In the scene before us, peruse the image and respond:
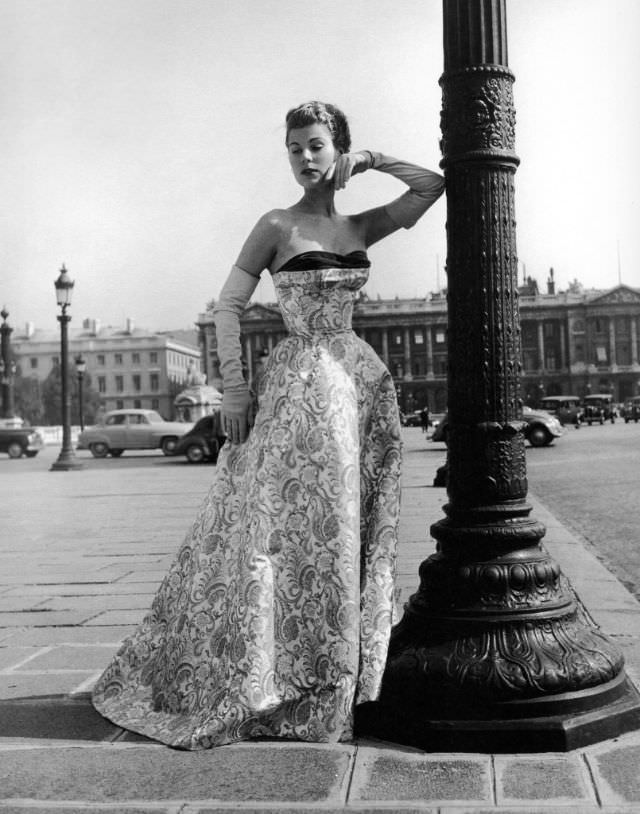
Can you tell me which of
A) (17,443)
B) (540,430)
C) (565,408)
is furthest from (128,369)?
(540,430)

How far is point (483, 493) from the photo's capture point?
9.00ft

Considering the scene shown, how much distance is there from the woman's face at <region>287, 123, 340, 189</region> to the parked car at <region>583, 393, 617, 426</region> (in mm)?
44874

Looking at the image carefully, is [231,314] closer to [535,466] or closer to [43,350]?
[535,466]

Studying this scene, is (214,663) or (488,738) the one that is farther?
(214,663)

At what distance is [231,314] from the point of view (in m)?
2.93

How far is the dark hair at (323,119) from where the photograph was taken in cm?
288

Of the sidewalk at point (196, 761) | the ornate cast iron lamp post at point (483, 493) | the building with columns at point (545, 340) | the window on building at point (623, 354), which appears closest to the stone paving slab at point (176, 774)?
the sidewalk at point (196, 761)

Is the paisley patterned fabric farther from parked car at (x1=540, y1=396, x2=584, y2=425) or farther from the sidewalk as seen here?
parked car at (x1=540, y1=396, x2=584, y2=425)

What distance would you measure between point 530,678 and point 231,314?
1.29 meters

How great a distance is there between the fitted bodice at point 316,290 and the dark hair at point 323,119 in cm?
36

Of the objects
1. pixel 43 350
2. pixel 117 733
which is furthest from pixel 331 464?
pixel 43 350

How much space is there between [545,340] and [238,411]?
106 metres

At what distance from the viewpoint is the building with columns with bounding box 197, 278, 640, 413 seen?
340 feet

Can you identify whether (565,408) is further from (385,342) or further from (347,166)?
(385,342)
